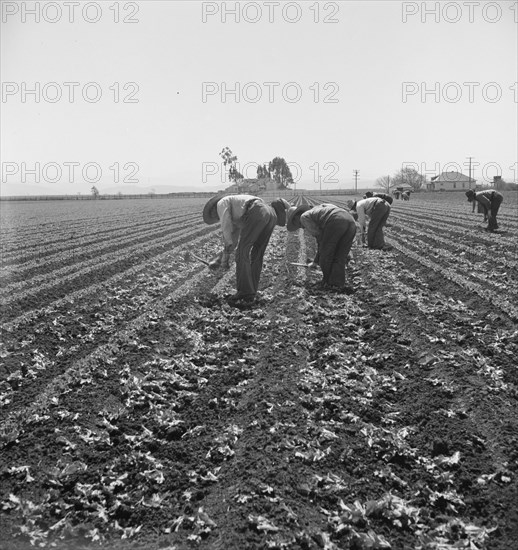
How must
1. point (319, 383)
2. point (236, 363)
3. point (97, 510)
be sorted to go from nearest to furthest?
point (97, 510)
point (319, 383)
point (236, 363)

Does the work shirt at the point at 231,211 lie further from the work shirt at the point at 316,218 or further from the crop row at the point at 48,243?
the crop row at the point at 48,243

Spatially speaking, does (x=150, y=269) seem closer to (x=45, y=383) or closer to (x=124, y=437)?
(x=45, y=383)

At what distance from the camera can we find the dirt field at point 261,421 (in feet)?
9.67

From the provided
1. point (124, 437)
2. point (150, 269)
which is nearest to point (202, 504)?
point (124, 437)

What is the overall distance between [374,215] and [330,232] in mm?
5566

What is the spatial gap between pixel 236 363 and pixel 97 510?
2.62m

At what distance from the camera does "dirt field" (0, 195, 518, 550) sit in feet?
9.67

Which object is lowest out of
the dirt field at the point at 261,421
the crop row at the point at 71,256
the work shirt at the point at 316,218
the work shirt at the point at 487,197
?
the dirt field at the point at 261,421

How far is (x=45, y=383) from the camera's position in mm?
5004

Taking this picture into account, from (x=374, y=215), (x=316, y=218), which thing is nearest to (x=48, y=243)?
(x=374, y=215)

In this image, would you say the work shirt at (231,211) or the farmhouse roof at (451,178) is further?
the farmhouse roof at (451,178)

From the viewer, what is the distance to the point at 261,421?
4.13 metres

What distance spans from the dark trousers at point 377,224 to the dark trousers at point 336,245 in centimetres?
493

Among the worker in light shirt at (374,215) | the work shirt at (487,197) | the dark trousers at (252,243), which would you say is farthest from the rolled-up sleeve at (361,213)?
the dark trousers at (252,243)
